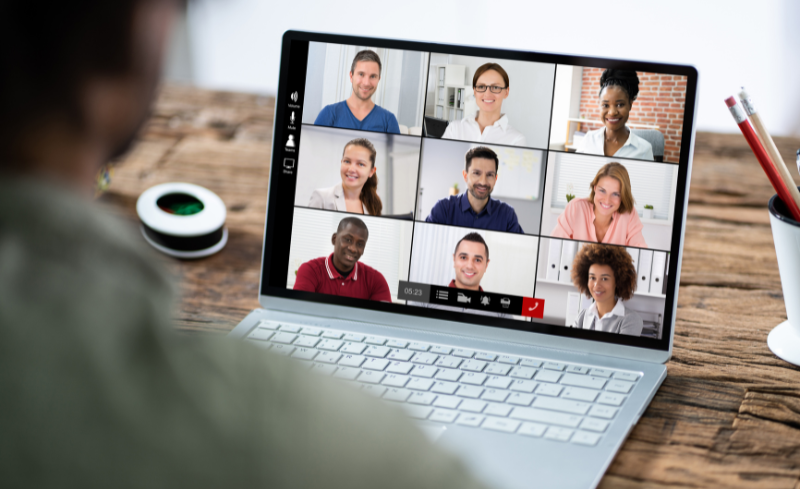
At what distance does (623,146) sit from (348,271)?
368 millimetres

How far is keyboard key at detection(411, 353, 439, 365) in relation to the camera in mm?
711

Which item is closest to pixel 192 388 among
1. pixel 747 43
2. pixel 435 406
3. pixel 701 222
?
pixel 435 406

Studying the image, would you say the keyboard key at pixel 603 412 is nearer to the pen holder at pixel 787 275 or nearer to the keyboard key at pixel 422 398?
the keyboard key at pixel 422 398

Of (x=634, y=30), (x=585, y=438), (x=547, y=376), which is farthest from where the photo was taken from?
(x=634, y=30)

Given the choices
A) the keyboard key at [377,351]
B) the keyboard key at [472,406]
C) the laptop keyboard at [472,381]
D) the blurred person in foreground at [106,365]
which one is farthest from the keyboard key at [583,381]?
the blurred person in foreground at [106,365]

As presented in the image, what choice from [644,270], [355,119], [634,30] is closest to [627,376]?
[644,270]

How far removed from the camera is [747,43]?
257 centimetres

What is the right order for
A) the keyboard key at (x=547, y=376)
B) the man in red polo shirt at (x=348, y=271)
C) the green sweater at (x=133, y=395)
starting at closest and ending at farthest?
the green sweater at (x=133, y=395) < the keyboard key at (x=547, y=376) < the man in red polo shirt at (x=348, y=271)

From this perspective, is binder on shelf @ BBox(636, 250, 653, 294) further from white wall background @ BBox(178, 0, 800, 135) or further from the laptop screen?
white wall background @ BBox(178, 0, 800, 135)

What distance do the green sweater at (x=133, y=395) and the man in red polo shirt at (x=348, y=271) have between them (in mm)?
551

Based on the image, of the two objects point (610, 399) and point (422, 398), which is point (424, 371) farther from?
point (610, 399)

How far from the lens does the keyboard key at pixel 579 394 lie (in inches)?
25.5

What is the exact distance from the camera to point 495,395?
653 millimetres

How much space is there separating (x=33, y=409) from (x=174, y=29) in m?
0.17
